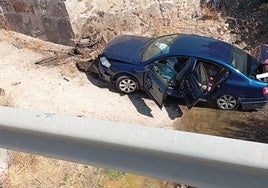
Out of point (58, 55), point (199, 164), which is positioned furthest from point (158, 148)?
point (58, 55)

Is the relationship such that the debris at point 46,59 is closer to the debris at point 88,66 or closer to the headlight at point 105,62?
the debris at point 88,66

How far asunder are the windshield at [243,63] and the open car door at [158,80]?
4.68ft

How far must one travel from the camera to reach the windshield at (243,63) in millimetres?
9596

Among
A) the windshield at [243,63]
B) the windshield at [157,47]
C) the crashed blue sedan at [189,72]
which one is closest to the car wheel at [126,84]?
the crashed blue sedan at [189,72]

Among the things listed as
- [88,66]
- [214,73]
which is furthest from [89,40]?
[214,73]

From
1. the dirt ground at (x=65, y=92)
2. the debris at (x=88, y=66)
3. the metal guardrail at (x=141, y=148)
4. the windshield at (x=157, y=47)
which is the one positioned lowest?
the dirt ground at (x=65, y=92)

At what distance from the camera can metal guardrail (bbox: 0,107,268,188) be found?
2445 millimetres

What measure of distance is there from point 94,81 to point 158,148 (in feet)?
26.6

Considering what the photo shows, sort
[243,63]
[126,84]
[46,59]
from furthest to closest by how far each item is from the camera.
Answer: [46,59], [126,84], [243,63]

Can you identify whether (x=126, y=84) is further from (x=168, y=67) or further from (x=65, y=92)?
(x=65, y=92)

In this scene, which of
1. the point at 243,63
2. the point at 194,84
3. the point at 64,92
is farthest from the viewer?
the point at 64,92

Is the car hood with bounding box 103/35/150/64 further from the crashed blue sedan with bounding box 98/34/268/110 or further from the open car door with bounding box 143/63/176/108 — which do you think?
the open car door with bounding box 143/63/176/108

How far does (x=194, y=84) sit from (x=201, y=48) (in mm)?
910

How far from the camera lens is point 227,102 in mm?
9898
